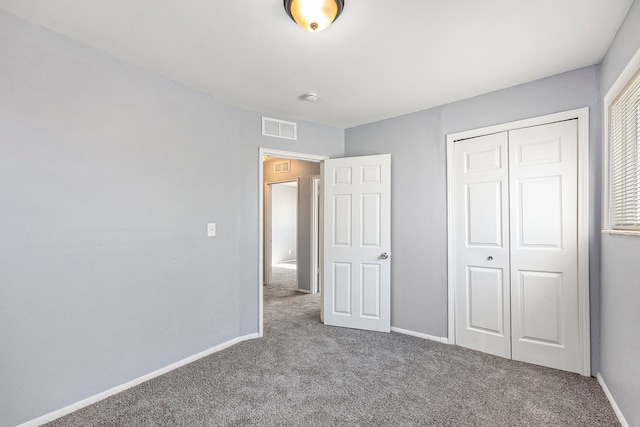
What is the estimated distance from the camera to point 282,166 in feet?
18.7

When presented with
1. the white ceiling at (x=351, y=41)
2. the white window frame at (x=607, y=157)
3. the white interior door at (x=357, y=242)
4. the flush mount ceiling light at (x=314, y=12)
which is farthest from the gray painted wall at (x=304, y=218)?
the white window frame at (x=607, y=157)

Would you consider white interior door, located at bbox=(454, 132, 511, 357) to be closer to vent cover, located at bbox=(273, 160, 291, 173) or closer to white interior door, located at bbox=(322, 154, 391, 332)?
white interior door, located at bbox=(322, 154, 391, 332)

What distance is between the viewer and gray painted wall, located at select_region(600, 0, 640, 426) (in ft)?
5.40

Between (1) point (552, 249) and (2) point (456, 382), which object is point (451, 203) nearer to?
(1) point (552, 249)

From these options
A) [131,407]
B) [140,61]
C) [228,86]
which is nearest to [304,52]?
[228,86]

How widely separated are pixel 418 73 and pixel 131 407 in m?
3.14

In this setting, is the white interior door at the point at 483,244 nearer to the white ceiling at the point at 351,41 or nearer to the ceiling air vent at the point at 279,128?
the white ceiling at the point at 351,41

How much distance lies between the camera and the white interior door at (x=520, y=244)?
2.46 meters

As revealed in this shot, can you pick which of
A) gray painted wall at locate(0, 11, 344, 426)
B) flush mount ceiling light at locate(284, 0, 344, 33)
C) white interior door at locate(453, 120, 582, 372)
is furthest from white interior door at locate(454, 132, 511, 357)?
gray painted wall at locate(0, 11, 344, 426)

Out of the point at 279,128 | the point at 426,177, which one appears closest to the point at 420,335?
the point at 426,177

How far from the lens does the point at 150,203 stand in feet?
7.93

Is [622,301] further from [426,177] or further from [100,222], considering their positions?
[100,222]

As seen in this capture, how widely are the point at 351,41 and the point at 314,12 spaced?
44 centimetres

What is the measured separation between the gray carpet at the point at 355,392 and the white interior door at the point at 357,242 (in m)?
0.56
